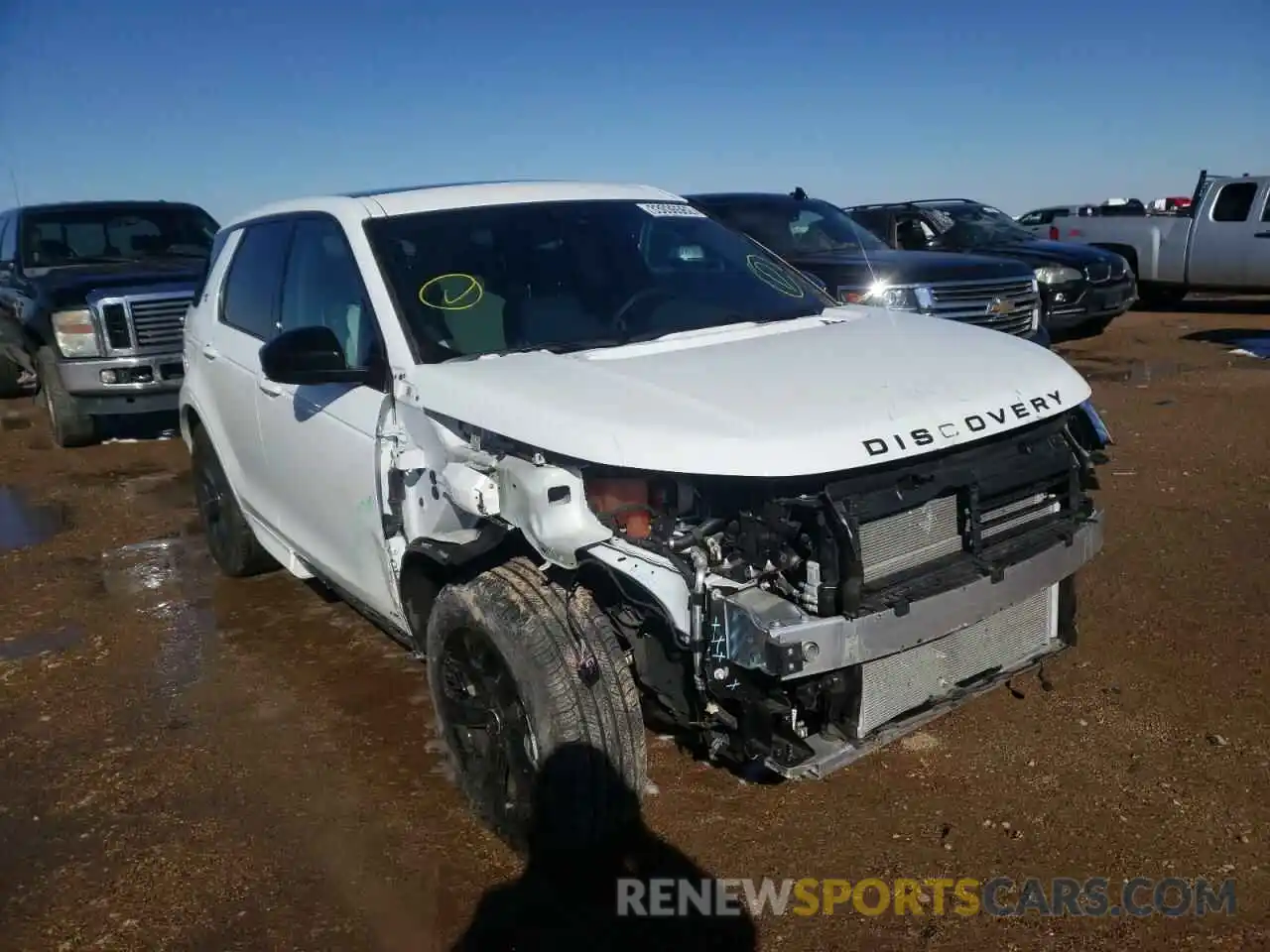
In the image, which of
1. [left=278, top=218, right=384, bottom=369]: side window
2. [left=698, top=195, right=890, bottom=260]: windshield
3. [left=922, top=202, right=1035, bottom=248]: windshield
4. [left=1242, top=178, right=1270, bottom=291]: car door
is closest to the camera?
[left=278, top=218, right=384, bottom=369]: side window

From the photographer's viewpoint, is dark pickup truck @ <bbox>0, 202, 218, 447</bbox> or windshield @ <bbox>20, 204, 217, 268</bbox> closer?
dark pickup truck @ <bbox>0, 202, 218, 447</bbox>

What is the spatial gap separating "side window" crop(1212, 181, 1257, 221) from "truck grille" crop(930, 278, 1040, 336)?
766cm

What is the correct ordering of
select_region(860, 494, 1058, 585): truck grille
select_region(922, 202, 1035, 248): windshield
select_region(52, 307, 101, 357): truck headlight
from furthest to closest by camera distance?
select_region(922, 202, 1035, 248): windshield
select_region(52, 307, 101, 357): truck headlight
select_region(860, 494, 1058, 585): truck grille

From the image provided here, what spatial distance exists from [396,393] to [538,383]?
1.92ft

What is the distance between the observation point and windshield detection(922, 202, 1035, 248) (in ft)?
39.7

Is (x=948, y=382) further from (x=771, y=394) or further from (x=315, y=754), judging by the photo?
(x=315, y=754)

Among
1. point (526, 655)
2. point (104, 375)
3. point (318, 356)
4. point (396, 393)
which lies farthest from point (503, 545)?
point (104, 375)

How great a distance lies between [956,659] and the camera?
2.99 m

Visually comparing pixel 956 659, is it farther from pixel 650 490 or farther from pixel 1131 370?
pixel 1131 370

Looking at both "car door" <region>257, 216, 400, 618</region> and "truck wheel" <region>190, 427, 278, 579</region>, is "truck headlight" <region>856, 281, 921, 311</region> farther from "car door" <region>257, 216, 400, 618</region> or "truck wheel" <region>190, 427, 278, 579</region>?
"car door" <region>257, 216, 400, 618</region>

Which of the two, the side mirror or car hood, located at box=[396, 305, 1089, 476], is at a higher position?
A: the side mirror

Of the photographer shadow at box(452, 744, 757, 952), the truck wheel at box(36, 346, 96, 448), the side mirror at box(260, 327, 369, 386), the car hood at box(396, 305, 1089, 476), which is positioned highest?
the side mirror at box(260, 327, 369, 386)

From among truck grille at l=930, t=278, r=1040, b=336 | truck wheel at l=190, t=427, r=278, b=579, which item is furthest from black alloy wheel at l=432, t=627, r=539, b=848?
A: truck grille at l=930, t=278, r=1040, b=336

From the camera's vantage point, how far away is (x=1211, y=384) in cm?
936
